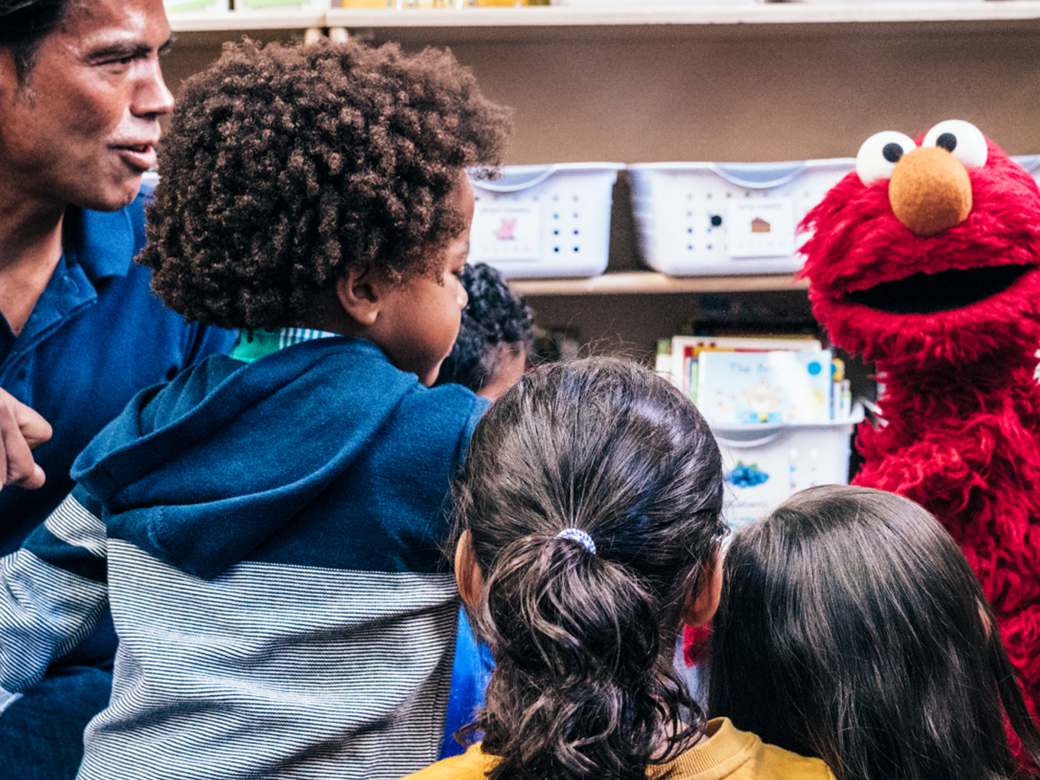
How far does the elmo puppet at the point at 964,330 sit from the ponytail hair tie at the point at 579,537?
452mm

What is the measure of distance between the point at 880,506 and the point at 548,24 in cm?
92

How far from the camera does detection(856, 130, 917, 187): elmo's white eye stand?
86 centimetres

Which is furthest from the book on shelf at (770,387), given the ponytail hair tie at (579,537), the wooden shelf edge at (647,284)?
the ponytail hair tie at (579,537)

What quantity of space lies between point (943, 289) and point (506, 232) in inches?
27.0

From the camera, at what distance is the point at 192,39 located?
136cm

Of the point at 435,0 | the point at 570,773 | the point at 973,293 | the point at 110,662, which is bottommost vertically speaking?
the point at 110,662

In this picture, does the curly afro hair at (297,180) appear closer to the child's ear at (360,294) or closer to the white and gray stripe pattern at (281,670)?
the child's ear at (360,294)

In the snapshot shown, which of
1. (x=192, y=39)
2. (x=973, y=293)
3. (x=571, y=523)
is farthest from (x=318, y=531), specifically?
(x=192, y=39)

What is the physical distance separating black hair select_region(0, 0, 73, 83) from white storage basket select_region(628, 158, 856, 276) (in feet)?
2.74

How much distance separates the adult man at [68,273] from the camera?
797 mm

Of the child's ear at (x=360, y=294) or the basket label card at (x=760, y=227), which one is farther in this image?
the basket label card at (x=760, y=227)

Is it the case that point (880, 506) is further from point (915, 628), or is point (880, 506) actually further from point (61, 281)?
point (61, 281)

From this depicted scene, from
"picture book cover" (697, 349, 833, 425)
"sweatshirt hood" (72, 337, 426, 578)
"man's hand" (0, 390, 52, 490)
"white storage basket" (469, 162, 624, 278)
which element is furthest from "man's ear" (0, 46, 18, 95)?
"picture book cover" (697, 349, 833, 425)

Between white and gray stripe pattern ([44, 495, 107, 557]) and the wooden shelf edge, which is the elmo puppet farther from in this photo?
white and gray stripe pattern ([44, 495, 107, 557])
